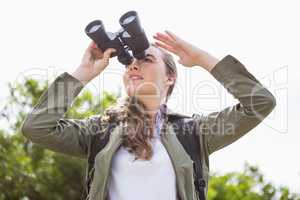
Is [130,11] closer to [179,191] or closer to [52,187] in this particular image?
[179,191]

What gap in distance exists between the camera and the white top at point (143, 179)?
2.82 m

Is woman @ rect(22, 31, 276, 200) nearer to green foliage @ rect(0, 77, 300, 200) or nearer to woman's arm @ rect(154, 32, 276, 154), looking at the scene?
woman's arm @ rect(154, 32, 276, 154)

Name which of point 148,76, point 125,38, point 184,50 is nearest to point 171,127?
point 148,76

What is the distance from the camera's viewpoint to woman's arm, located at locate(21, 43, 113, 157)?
9.75 feet

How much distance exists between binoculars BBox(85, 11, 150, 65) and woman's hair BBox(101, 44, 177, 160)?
0.52 ft

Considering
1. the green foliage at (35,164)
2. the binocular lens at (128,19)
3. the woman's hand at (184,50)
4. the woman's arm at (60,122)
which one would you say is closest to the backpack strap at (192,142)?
the woman's hand at (184,50)

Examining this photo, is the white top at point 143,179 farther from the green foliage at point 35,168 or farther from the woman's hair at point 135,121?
the green foliage at point 35,168

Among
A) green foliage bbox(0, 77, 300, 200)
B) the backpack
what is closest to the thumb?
the backpack

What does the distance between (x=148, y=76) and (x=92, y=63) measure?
341mm

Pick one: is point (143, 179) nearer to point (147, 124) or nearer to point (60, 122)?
point (147, 124)

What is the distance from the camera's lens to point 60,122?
3.06 meters

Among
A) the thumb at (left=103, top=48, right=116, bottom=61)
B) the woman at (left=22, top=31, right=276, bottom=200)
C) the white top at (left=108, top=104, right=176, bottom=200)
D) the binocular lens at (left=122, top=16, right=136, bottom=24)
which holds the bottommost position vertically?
the white top at (left=108, top=104, right=176, bottom=200)

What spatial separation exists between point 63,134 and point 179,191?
0.67 meters

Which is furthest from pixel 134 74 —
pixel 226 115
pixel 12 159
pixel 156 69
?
pixel 12 159
